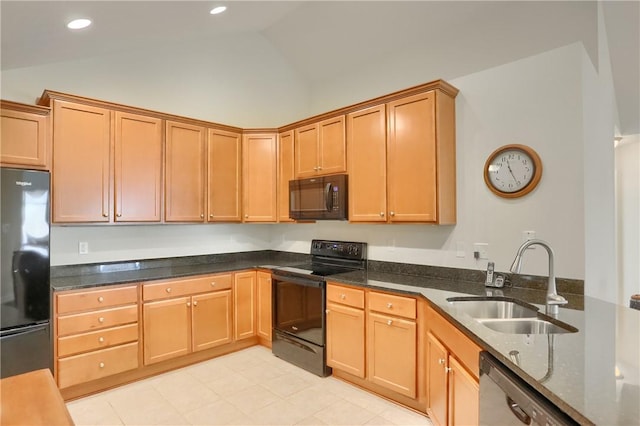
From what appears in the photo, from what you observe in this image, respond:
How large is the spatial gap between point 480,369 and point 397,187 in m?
1.68

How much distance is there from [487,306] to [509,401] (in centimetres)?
108

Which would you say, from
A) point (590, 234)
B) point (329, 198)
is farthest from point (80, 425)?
point (590, 234)

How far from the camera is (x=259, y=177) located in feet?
13.6

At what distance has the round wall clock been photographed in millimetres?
2598

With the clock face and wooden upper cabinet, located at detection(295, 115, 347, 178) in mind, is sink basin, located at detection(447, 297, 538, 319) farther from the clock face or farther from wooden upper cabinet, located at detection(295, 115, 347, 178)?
wooden upper cabinet, located at detection(295, 115, 347, 178)

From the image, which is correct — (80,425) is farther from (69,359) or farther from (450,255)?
(450,255)

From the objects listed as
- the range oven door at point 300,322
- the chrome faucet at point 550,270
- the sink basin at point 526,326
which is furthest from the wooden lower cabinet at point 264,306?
the chrome faucet at point 550,270

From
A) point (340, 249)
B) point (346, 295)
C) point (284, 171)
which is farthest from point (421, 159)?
point (284, 171)

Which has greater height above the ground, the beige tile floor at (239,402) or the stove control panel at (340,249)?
the stove control panel at (340,249)

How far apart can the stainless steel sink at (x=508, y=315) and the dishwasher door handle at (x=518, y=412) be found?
578 mm

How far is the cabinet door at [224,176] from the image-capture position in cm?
385

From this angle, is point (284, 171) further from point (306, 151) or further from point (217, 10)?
point (217, 10)

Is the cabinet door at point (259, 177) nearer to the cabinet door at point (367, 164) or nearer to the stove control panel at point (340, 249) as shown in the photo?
the stove control panel at point (340, 249)

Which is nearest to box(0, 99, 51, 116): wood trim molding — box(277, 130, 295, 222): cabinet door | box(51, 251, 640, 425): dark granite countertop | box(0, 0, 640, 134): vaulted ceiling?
box(0, 0, 640, 134): vaulted ceiling
